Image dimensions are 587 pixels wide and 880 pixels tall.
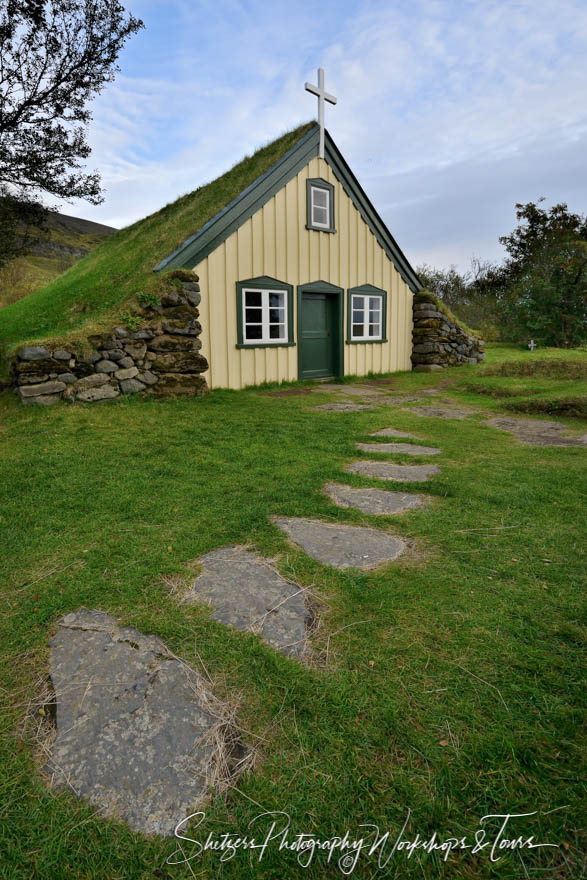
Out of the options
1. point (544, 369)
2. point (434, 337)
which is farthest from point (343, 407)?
point (434, 337)

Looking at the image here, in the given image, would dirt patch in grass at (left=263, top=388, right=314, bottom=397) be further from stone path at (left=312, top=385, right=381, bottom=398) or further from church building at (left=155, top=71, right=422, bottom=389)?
church building at (left=155, top=71, right=422, bottom=389)

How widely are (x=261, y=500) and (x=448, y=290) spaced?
2986 cm

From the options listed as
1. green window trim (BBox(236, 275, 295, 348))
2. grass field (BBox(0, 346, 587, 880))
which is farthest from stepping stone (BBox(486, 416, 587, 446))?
green window trim (BBox(236, 275, 295, 348))

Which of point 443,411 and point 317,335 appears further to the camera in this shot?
point 317,335

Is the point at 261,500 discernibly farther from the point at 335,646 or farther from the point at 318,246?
the point at 318,246

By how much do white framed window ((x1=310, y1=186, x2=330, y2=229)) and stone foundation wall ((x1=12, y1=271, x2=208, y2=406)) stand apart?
4.34 meters

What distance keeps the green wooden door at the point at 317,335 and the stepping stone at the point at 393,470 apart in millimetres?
7387

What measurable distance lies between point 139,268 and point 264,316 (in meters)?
3.08

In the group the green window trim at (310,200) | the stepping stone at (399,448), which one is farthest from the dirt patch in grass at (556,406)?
the green window trim at (310,200)

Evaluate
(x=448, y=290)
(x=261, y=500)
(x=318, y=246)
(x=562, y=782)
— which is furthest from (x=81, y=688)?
(x=448, y=290)

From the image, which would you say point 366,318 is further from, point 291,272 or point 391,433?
point 391,433

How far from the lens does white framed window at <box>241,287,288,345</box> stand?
34.2ft

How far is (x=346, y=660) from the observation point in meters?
1.86

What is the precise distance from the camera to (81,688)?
5.68ft
